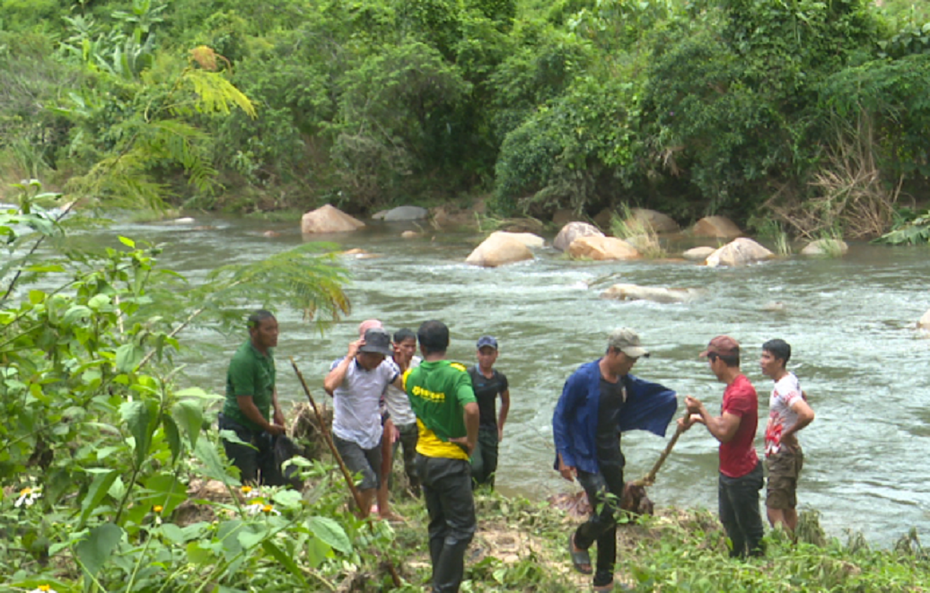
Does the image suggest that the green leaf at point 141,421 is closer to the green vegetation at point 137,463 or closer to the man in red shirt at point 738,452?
the green vegetation at point 137,463

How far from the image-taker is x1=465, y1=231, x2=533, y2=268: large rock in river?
22141 mm

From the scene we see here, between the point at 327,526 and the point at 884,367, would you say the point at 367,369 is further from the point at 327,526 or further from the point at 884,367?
the point at 884,367

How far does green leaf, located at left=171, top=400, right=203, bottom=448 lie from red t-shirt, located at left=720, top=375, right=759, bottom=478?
4.22m

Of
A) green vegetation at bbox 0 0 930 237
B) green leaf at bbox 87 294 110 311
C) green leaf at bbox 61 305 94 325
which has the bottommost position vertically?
green leaf at bbox 61 305 94 325

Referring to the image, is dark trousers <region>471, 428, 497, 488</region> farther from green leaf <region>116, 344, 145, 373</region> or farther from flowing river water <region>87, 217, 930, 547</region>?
green leaf <region>116, 344, 145, 373</region>

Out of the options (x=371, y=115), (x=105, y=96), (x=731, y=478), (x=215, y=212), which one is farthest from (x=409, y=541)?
(x=215, y=212)

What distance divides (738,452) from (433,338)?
2.16 m

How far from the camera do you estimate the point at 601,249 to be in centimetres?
2253

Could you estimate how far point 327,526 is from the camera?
2.83 metres

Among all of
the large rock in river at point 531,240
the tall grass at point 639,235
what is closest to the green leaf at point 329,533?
the tall grass at point 639,235

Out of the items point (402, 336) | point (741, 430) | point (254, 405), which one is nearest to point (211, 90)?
point (254, 405)

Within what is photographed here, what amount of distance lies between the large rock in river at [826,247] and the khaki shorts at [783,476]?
1550cm

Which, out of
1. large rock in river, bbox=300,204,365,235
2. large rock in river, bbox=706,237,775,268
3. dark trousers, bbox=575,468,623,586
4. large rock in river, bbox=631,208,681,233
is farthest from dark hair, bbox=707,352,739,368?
large rock in river, bbox=300,204,365,235

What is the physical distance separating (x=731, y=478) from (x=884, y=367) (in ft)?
24.4
